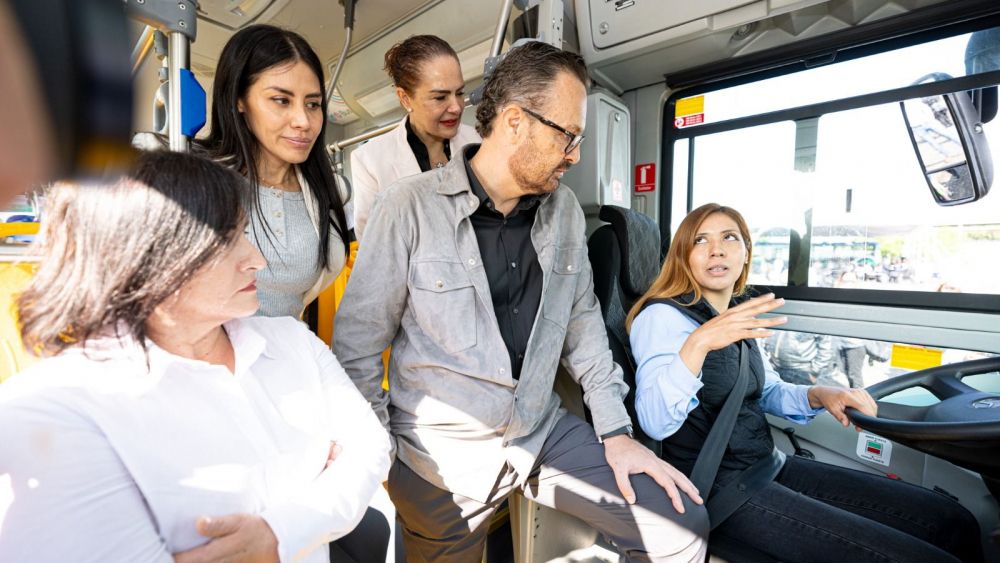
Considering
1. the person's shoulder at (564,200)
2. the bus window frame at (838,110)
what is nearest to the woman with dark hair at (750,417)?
the person's shoulder at (564,200)

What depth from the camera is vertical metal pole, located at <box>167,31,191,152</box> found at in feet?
4.15

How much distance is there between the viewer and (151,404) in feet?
2.54

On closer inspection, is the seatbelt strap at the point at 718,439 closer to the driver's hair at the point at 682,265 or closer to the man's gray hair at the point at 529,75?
the driver's hair at the point at 682,265

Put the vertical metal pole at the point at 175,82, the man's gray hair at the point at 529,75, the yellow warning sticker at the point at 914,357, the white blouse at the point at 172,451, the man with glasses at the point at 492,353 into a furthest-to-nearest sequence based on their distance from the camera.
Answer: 1. the yellow warning sticker at the point at 914,357
2. the man's gray hair at the point at 529,75
3. the man with glasses at the point at 492,353
4. the vertical metal pole at the point at 175,82
5. the white blouse at the point at 172,451

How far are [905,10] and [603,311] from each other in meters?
1.90

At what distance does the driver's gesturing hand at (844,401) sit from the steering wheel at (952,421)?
0.04 m

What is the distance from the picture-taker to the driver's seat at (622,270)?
1.83 metres

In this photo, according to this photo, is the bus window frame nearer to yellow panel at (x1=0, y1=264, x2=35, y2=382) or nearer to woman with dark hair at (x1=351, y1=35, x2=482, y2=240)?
woman with dark hair at (x1=351, y1=35, x2=482, y2=240)

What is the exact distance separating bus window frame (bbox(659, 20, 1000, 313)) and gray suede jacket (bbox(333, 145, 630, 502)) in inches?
67.5

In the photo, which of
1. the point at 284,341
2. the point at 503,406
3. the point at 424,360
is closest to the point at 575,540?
the point at 503,406

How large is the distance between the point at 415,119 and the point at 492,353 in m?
1.24

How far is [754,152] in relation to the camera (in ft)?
8.71

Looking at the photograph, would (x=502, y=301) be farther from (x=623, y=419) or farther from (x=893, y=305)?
(x=893, y=305)

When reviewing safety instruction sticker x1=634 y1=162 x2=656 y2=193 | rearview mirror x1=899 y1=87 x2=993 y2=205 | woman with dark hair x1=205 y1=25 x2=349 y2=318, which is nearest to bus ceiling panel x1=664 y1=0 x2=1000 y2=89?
rearview mirror x1=899 y1=87 x2=993 y2=205
